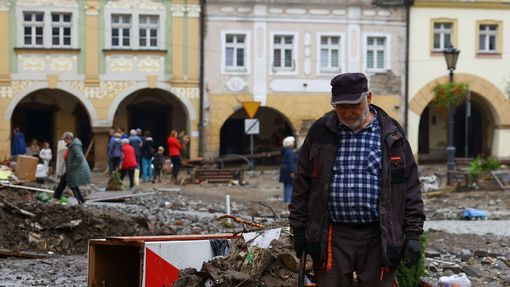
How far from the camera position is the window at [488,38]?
130 feet

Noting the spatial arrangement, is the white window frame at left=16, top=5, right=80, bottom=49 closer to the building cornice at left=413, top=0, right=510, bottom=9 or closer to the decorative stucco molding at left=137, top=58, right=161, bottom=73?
the decorative stucco molding at left=137, top=58, right=161, bottom=73

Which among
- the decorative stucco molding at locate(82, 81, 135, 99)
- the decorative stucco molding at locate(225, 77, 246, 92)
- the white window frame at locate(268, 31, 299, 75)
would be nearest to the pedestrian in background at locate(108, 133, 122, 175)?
the decorative stucco molding at locate(82, 81, 135, 99)

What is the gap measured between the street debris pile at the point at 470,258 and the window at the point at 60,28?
22275 mm

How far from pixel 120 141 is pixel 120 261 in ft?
71.8

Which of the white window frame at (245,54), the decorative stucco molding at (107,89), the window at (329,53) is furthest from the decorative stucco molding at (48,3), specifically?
the window at (329,53)

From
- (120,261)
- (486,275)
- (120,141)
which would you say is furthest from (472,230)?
(120,141)

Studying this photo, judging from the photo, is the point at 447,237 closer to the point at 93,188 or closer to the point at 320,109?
the point at 93,188

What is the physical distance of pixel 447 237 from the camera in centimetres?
1578

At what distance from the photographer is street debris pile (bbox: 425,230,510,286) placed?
1130cm

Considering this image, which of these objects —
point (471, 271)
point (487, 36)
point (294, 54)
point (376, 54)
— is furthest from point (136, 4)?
point (471, 271)

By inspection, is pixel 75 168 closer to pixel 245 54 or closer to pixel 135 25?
pixel 135 25

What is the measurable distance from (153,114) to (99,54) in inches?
178

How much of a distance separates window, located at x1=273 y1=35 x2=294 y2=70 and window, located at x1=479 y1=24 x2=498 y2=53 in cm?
745

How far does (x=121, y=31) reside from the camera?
36.4 m
